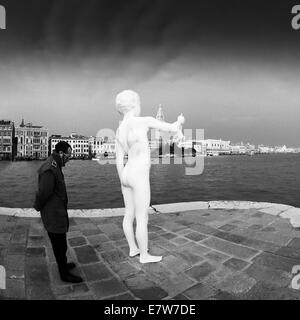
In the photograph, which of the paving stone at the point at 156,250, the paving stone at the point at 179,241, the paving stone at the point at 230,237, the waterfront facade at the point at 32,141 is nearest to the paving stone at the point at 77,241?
the paving stone at the point at 156,250

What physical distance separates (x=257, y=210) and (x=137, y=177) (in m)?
3.50

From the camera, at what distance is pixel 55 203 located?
103 inches

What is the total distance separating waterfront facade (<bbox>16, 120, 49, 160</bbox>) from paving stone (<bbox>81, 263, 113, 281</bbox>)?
3764 inches

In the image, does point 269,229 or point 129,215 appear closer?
point 129,215

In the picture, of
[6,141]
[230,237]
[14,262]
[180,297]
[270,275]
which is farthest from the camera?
[6,141]

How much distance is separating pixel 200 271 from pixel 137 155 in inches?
57.6

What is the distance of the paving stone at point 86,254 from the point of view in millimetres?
3188

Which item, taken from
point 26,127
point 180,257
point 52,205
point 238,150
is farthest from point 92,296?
point 238,150

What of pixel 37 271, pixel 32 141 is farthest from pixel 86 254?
pixel 32 141

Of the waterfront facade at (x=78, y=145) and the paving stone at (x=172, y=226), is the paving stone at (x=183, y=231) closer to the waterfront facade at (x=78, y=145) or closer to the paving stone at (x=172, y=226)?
the paving stone at (x=172, y=226)

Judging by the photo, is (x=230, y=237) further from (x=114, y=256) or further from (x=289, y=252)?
(x=114, y=256)

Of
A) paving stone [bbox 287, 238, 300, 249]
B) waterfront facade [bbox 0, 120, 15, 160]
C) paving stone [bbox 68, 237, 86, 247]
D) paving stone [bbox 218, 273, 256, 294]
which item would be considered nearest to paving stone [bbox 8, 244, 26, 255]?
paving stone [bbox 68, 237, 86, 247]
